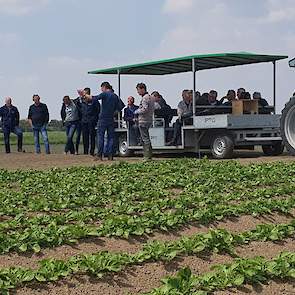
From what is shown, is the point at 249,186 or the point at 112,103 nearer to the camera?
the point at 249,186

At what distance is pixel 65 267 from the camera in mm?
5895

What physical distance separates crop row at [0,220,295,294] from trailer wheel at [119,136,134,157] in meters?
11.5

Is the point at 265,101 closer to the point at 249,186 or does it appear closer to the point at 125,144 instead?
the point at 125,144

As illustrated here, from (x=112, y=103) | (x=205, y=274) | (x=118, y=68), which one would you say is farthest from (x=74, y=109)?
(x=205, y=274)

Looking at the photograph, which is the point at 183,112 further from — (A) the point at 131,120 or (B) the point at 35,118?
(B) the point at 35,118

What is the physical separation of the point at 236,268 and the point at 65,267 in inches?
56.9

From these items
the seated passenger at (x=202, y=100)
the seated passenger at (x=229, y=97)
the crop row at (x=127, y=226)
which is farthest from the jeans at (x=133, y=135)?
the crop row at (x=127, y=226)

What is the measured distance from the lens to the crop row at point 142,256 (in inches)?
226

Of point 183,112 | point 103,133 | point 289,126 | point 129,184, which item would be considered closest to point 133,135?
point 183,112

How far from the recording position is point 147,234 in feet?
23.6

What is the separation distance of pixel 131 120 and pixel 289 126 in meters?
4.89

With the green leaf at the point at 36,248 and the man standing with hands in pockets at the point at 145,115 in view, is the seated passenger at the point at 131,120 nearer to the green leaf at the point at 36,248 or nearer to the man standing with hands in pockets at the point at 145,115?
the man standing with hands in pockets at the point at 145,115

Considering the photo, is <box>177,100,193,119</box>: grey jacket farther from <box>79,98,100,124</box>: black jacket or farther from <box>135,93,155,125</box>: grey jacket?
<box>79,98,100,124</box>: black jacket

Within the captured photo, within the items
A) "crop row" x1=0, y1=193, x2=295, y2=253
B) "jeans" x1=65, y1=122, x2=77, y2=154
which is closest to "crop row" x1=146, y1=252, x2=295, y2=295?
"crop row" x1=0, y1=193, x2=295, y2=253
